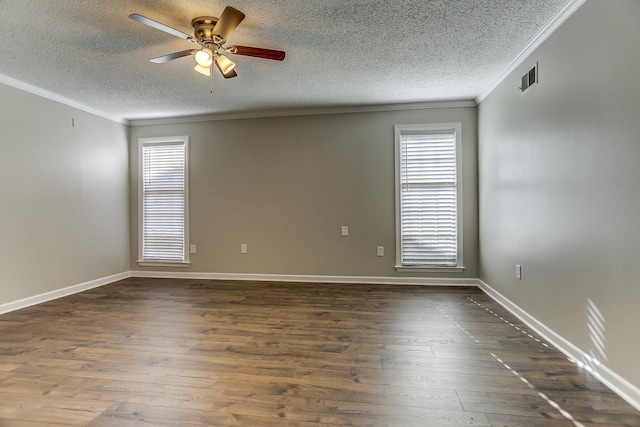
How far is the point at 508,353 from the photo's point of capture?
234cm

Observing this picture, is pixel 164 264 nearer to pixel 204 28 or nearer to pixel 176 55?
pixel 176 55

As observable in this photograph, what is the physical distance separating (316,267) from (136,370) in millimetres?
2756

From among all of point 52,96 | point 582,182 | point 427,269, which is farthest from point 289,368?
point 52,96

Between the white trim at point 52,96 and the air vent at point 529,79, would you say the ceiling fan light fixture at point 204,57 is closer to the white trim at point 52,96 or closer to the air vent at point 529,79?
the white trim at point 52,96

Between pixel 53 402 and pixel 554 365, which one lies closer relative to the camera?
pixel 53 402

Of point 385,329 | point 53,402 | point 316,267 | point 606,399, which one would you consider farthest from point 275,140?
point 606,399

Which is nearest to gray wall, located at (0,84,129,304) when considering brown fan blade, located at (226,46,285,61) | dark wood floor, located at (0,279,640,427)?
dark wood floor, located at (0,279,640,427)

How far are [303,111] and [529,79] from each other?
2702 millimetres

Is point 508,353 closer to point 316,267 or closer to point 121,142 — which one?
point 316,267

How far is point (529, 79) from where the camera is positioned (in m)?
2.84

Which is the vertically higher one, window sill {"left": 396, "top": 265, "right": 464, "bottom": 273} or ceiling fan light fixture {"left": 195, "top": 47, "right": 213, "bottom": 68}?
ceiling fan light fixture {"left": 195, "top": 47, "right": 213, "bottom": 68}

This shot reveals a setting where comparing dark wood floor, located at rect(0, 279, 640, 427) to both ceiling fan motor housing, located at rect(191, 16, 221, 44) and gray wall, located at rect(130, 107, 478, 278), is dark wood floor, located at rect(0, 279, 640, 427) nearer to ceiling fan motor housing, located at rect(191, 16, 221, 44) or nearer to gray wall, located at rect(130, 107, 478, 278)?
gray wall, located at rect(130, 107, 478, 278)

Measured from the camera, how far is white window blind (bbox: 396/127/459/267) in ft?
14.2

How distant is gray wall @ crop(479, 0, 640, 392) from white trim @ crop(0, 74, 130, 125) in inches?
199
